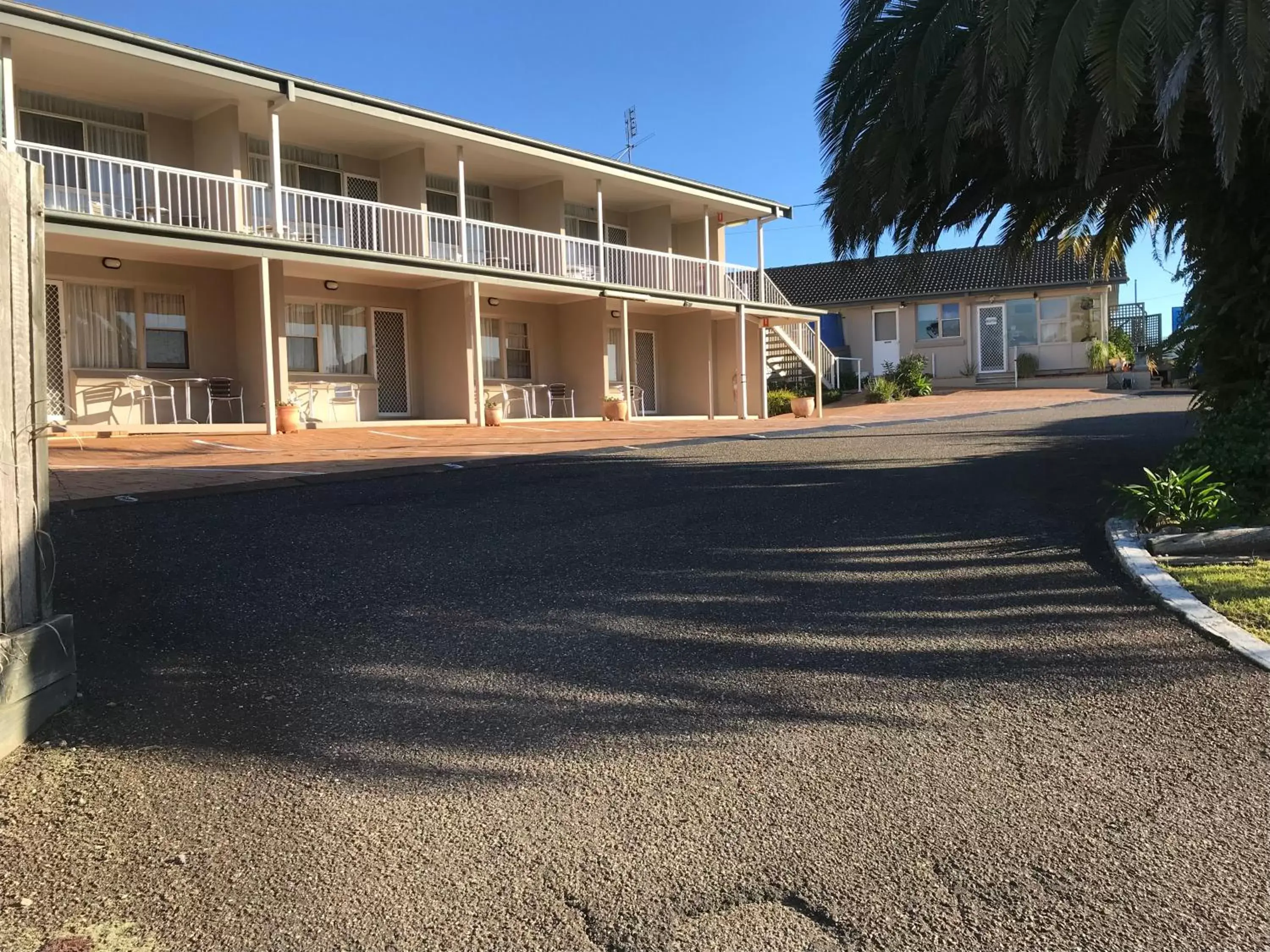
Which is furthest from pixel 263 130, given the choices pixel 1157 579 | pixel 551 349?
pixel 1157 579

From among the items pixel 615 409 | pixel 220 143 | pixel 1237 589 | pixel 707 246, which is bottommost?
pixel 1237 589

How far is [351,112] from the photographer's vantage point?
1759 centimetres

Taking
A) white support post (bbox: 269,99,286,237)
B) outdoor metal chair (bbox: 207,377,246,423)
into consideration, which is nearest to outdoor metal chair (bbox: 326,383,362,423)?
outdoor metal chair (bbox: 207,377,246,423)

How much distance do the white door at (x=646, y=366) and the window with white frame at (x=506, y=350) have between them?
11.4 ft

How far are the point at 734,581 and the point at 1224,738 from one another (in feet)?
9.10

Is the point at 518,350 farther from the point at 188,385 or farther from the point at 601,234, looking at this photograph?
the point at 188,385

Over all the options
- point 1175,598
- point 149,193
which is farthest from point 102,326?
point 1175,598

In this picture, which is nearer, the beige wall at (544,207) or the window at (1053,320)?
the beige wall at (544,207)

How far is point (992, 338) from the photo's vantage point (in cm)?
3525

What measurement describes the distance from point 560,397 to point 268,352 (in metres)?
8.13

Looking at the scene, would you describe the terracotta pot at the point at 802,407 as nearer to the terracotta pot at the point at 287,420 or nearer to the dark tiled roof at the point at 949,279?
the dark tiled roof at the point at 949,279

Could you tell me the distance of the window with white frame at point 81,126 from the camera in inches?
622

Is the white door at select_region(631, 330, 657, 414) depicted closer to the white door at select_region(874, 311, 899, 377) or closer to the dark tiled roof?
the dark tiled roof

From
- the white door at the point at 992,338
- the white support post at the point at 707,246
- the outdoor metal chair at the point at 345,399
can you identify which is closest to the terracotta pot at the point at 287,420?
the outdoor metal chair at the point at 345,399
